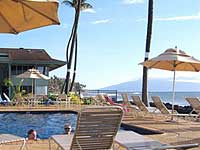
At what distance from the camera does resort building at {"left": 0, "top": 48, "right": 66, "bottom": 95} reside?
2581 centimetres

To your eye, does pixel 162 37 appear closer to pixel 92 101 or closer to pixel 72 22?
pixel 92 101

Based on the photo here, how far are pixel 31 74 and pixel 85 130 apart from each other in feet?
45.9

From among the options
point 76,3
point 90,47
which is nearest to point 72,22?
point 76,3

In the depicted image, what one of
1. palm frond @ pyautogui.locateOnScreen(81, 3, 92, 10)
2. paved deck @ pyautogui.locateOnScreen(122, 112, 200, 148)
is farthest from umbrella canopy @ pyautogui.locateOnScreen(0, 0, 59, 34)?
palm frond @ pyautogui.locateOnScreen(81, 3, 92, 10)

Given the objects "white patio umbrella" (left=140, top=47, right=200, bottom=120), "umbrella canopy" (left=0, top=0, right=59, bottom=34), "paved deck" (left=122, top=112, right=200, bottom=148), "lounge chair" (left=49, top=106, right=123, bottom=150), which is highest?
"umbrella canopy" (left=0, top=0, right=59, bottom=34)

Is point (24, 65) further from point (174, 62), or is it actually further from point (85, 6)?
point (174, 62)

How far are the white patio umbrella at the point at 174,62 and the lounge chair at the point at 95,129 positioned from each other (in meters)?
6.83

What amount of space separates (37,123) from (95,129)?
29.0ft

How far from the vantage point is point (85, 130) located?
5.21 meters

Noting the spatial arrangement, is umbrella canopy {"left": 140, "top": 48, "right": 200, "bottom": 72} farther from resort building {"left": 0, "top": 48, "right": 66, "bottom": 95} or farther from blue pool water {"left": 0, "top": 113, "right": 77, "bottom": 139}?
resort building {"left": 0, "top": 48, "right": 66, "bottom": 95}

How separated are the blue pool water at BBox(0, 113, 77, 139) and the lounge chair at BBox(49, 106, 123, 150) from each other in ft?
18.6

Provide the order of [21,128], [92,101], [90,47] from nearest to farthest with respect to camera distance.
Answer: [21,128], [92,101], [90,47]

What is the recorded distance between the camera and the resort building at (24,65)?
84.7ft

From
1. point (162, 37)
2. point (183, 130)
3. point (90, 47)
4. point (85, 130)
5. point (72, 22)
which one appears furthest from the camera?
point (90, 47)
